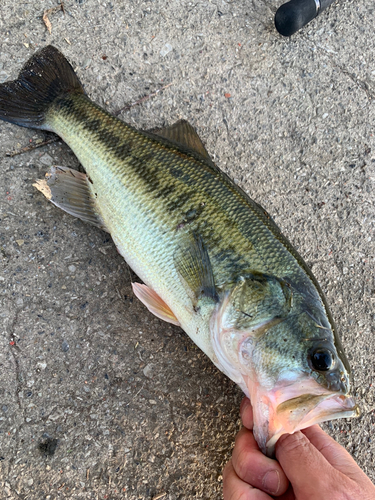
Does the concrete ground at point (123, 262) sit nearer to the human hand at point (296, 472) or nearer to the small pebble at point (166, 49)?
the small pebble at point (166, 49)

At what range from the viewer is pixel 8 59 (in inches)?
96.4

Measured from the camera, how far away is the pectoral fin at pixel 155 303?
209 cm

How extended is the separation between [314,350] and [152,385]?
1079 mm

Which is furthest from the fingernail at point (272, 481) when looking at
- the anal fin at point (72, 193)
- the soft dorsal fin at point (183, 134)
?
the soft dorsal fin at point (183, 134)

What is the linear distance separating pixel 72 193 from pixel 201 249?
91 cm

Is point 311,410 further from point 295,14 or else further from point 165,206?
point 295,14

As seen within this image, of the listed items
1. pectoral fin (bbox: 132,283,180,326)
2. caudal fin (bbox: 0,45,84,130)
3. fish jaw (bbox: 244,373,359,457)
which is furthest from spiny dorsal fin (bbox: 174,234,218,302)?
caudal fin (bbox: 0,45,84,130)

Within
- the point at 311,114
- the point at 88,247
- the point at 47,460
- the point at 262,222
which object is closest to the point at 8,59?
the point at 88,247

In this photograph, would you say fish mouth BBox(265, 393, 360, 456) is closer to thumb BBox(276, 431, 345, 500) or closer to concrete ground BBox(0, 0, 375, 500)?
thumb BBox(276, 431, 345, 500)

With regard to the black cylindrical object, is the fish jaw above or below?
below

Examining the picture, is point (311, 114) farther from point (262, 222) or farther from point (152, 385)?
point (152, 385)

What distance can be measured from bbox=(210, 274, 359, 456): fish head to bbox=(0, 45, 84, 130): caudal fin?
1.63 m

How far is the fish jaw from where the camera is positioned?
1.58m

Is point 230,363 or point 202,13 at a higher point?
point 202,13
